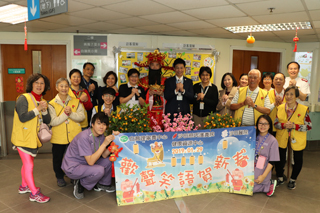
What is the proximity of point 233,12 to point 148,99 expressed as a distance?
1.78 m

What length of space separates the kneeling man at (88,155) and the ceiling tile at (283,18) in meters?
2.68

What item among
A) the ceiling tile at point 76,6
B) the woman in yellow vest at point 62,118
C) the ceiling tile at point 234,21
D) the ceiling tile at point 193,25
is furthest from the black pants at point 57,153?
the ceiling tile at point 234,21

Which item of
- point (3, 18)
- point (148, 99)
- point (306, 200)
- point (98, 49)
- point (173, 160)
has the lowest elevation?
point (306, 200)

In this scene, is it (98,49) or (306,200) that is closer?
(306,200)

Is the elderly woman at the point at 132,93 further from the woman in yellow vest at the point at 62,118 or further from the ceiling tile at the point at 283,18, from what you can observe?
the ceiling tile at the point at 283,18

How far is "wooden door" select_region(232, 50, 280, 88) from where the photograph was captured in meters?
5.60

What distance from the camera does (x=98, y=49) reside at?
497cm

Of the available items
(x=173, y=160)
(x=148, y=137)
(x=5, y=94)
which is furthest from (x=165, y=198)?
(x=5, y=94)

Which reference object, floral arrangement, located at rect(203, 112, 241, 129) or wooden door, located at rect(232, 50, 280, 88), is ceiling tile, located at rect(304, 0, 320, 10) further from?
wooden door, located at rect(232, 50, 280, 88)

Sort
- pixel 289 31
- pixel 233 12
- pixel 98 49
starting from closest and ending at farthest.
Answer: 1. pixel 233 12
2. pixel 289 31
3. pixel 98 49

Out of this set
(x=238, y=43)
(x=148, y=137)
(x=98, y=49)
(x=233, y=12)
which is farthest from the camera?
(x=238, y=43)

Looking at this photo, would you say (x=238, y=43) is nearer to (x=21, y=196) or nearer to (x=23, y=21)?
(x=23, y=21)

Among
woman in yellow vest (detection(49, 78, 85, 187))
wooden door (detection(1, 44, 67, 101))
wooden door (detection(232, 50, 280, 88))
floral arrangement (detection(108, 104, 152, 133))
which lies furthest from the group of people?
wooden door (detection(232, 50, 280, 88))

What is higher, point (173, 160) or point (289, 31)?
point (289, 31)
